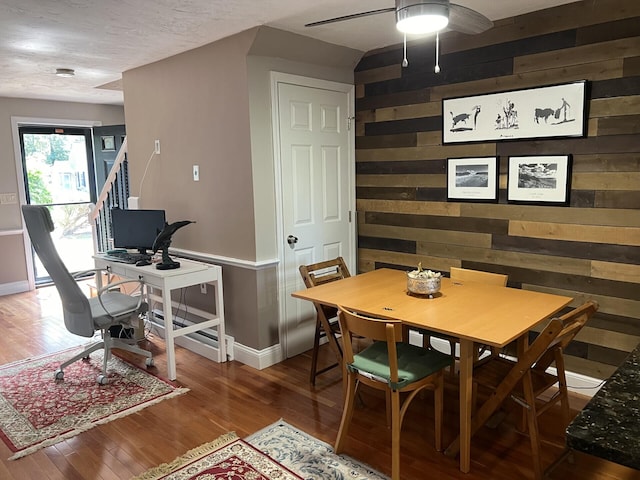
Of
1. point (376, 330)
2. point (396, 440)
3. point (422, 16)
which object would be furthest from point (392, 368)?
point (422, 16)

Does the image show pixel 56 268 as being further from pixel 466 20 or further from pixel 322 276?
pixel 466 20

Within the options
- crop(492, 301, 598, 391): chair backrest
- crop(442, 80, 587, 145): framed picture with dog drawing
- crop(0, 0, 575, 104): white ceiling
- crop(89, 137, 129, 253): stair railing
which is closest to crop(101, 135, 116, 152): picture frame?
crop(89, 137, 129, 253): stair railing

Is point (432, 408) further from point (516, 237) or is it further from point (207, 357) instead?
point (207, 357)

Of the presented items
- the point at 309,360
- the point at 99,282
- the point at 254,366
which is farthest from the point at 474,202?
the point at 99,282

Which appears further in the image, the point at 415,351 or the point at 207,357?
the point at 207,357

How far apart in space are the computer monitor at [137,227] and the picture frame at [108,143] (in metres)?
2.21

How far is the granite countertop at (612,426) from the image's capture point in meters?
0.93

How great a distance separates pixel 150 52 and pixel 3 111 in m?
3.11

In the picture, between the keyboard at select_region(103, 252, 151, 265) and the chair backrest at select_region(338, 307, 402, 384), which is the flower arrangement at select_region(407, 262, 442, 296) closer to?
the chair backrest at select_region(338, 307, 402, 384)

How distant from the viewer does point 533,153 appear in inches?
120

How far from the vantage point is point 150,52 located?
367cm

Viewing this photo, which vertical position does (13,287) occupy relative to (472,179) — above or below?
below

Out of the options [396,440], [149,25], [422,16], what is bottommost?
[396,440]

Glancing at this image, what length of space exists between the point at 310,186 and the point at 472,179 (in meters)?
1.22
